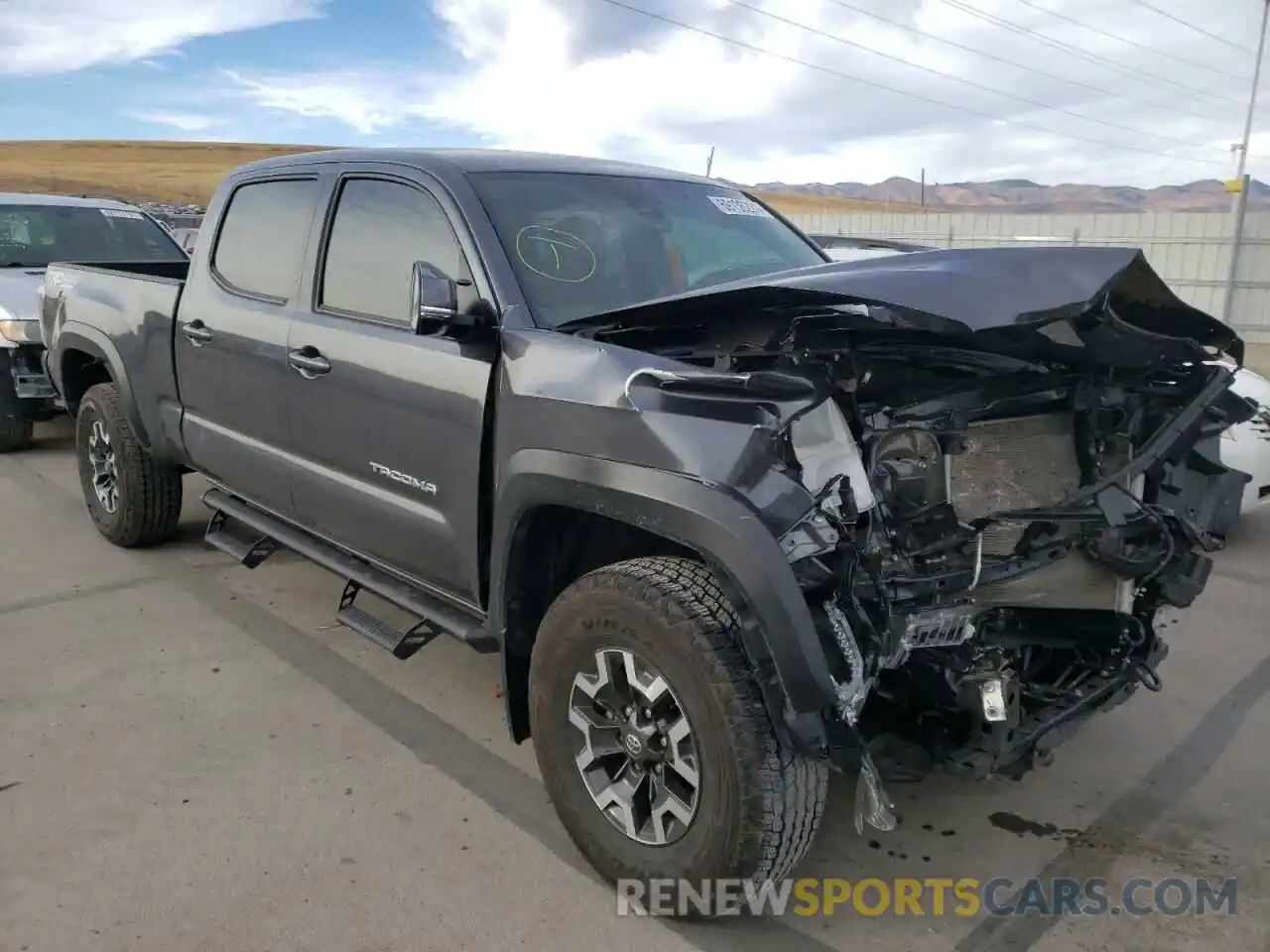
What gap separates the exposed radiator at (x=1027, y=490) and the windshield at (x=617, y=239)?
114cm

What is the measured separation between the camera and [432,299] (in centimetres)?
288

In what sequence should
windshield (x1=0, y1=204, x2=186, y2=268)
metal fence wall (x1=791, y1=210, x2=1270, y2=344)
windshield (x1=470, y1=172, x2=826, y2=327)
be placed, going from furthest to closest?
metal fence wall (x1=791, y1=210, x2=1270, y2=344)
windshield (x1=0, y1=204, x2=186, y2=268)
windshield (x1=470, y1=172, x2=826, y2=327)

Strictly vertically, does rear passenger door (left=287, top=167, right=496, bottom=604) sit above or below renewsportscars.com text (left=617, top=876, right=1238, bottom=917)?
above

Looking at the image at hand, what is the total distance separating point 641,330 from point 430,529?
99 cm

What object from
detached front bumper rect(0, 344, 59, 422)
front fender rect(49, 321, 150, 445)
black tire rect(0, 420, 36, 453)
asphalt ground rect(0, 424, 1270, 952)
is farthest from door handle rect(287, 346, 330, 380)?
black tire rect(0, 420, 36, 453)

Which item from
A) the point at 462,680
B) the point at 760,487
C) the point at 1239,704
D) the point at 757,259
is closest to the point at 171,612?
the point at 462,680

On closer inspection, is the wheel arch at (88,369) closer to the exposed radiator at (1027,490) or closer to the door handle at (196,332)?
the door handle at (196,332)

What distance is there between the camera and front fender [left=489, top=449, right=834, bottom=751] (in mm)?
2303

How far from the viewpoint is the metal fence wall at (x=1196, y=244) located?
50.7 ft

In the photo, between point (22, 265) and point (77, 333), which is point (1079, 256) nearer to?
point (77, 333)

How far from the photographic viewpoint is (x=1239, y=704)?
402cm

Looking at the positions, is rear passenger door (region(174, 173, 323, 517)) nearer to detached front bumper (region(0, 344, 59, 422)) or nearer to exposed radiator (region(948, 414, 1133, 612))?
Answer: exposed radiator (region(948, 414, 1133, 612))

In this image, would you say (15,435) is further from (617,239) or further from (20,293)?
(617,239)

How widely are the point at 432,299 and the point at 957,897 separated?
2177 millimetres
